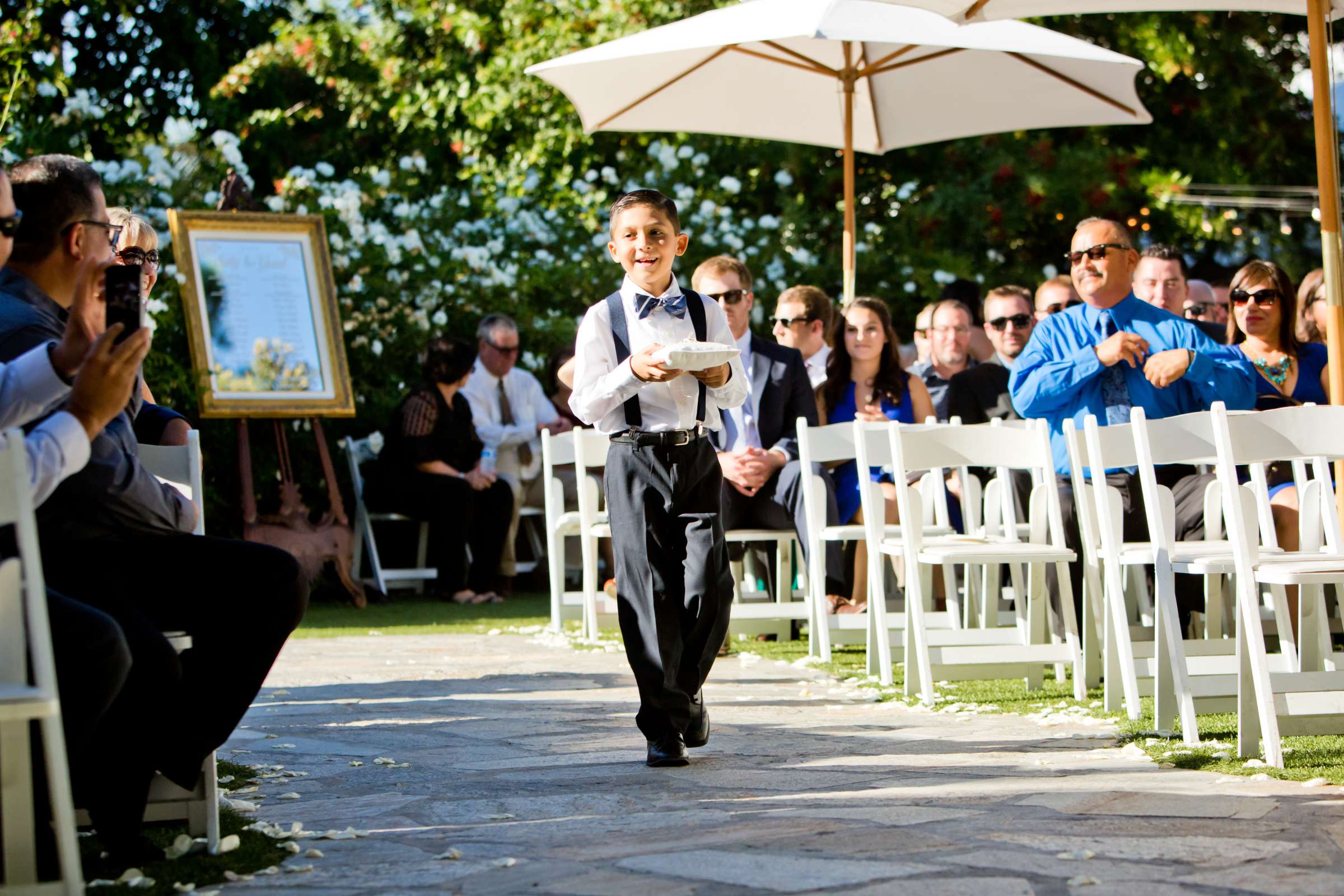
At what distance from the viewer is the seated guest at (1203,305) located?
33.8 ft

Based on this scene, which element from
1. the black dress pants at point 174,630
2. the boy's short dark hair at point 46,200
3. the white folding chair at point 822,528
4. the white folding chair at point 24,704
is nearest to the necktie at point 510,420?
the white folding chair at point 822,528

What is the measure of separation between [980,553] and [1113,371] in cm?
119

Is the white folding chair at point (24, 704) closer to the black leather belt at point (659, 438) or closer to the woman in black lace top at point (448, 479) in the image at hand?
the black leather belt at point (659, 438)

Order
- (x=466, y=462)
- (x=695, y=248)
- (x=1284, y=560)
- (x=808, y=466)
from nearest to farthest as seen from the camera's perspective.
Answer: (x=1284, y=560) < (x=808, y=466) < (x=466, y=462) < (x=695, y=248)

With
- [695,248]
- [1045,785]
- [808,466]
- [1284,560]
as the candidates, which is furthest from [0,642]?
[695,248]

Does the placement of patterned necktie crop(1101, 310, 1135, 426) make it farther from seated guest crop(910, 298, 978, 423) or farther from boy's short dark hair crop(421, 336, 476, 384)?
boy's short dark hair crop(421, 336, 476, 384)

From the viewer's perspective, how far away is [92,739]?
3.78 m

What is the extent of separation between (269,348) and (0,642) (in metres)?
7.93

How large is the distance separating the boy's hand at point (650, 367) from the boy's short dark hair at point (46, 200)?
5.38 ft

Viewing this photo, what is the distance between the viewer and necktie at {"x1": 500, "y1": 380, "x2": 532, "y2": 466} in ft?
39.3

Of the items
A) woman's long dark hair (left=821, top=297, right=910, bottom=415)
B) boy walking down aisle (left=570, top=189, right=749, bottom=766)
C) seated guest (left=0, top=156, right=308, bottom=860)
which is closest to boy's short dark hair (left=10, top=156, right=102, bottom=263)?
seated guest (left=0, top=156, right=308, bottom=860)

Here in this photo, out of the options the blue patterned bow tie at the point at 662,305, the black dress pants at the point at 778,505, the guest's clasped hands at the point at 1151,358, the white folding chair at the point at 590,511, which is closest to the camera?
the blue patterned bow tie at the point at 662,305

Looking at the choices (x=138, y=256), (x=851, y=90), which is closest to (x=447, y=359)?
(x=851, y=90)

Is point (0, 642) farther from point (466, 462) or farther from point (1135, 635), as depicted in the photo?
point (466, 462)
